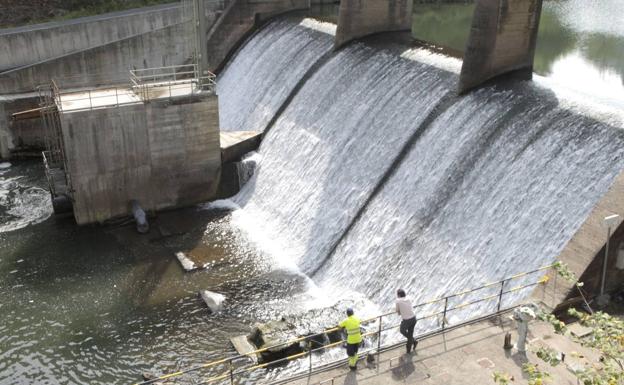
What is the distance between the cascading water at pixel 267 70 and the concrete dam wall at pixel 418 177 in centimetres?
149

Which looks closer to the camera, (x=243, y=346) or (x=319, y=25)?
(x=243, y=346)

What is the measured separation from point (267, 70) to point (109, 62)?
812cm

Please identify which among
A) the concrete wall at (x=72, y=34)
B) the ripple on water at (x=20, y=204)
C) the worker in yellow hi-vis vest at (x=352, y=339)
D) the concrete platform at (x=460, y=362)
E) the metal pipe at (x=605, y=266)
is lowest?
the ripple on water at (x=20, y=204)

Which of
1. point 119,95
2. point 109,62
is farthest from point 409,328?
point 109,62

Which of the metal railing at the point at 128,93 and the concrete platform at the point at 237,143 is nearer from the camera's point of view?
the metal railing at the point at 128,93

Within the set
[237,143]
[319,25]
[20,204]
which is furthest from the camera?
[319,25]

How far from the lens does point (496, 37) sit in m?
22.0

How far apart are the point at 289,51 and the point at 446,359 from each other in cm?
2309

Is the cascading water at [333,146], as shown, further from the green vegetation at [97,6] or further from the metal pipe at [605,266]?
the green vegetation at [97,6]

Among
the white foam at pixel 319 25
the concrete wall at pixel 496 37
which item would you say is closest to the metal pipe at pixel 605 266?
the concrete wall at pixel 496 37

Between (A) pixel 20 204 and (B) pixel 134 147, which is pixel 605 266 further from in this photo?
(A) pixel 20 204

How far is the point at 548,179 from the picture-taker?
17.0m

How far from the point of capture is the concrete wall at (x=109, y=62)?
1234 inches

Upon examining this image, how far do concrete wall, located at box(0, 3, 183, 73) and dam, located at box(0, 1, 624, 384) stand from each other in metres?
7.44
